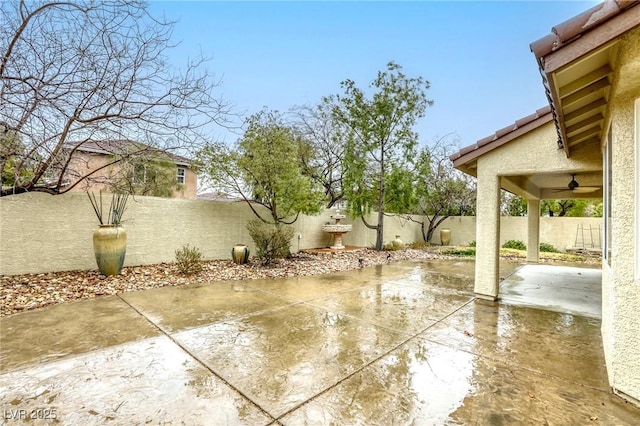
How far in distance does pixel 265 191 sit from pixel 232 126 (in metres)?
3.73

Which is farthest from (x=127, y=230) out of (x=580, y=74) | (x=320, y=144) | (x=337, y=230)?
(x=320, y=144)

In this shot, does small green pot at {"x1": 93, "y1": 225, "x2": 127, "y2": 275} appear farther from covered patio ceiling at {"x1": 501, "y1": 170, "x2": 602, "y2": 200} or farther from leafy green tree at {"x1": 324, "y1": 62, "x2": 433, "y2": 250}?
leafy green tree at {"x1": 324, "y1": 62, "x2": 433, "y2": 250}

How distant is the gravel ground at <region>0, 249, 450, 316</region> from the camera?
18.5 ft

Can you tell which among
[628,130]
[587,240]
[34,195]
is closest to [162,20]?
[34,195]

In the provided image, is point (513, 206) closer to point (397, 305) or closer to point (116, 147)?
point (397, 305)

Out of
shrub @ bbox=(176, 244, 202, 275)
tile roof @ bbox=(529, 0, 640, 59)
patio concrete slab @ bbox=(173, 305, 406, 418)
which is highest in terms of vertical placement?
tile roof @ bbox=(529, 0, 640, 59)

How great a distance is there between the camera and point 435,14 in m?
10.7

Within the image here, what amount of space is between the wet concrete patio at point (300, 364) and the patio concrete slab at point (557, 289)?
0.63 meters

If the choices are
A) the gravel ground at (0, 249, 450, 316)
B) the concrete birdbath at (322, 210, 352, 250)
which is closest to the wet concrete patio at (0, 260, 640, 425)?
the gravel ground at (0, 249, 450, 316)

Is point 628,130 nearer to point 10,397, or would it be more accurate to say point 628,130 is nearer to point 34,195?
point 10,397

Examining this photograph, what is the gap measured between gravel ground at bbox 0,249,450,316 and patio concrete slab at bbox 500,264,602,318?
4.74 metres

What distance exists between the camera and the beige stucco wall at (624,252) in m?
2.83

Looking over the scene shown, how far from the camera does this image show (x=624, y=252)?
291 centimetres

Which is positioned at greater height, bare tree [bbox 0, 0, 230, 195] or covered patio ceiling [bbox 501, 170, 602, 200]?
bare tree [bbox 0, 0, 230, 195]
